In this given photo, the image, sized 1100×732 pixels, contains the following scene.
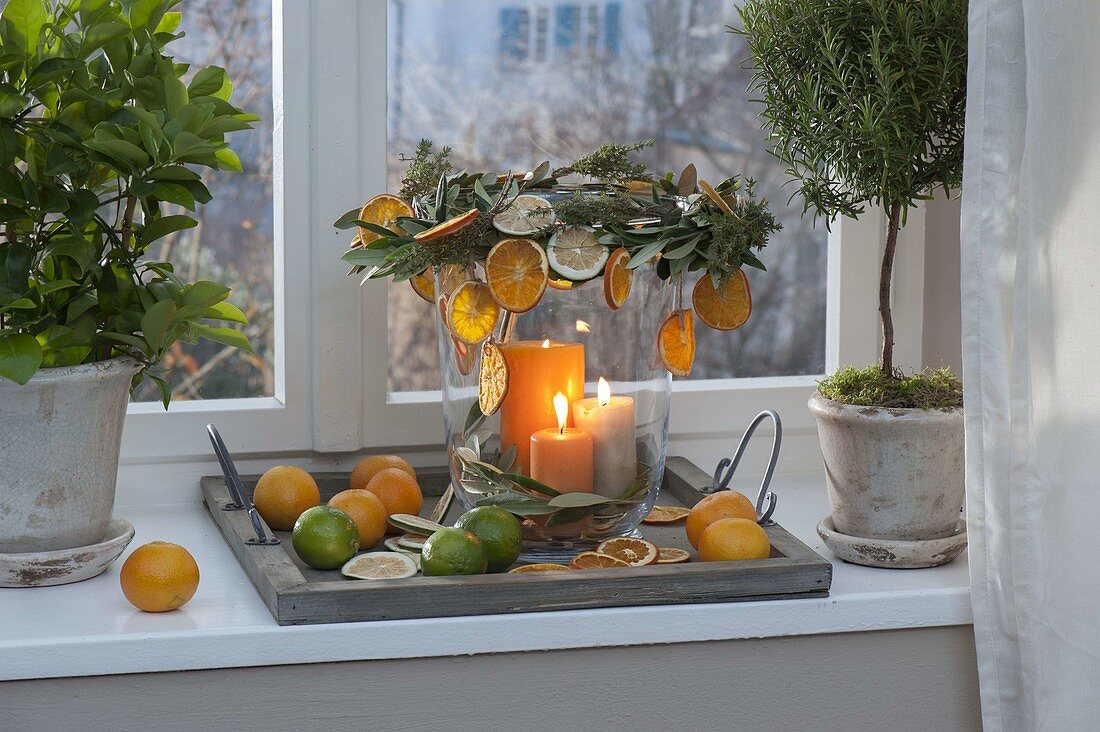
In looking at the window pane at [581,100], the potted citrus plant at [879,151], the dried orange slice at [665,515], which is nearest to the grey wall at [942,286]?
the window pane at [581,100]

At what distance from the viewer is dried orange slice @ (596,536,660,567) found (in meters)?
1.00

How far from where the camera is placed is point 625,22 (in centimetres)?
136

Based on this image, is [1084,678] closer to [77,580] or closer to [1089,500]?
[1089,500]

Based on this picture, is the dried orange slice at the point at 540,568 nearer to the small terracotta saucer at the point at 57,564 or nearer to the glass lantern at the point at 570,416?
the glass lantern at the point at 570,416

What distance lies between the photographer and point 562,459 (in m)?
1.02

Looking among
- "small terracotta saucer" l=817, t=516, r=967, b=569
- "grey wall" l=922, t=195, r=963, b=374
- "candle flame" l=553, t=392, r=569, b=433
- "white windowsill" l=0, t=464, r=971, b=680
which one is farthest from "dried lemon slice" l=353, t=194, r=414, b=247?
"grey wall" l=922, t=195, r=963, b=374

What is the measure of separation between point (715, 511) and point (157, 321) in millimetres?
502

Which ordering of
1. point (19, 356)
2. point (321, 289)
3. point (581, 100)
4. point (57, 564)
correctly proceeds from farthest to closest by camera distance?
1. point (581, 100)
2. point (321, 289)
3. point (57, 564)
4. point (19, 356)

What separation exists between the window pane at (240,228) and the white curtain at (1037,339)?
76cm

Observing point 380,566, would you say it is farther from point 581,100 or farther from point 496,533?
point 581,100

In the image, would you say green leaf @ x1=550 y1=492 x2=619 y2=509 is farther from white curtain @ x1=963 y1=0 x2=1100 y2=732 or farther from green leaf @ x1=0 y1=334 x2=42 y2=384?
green leaf @ x1=0 y1=334 x2=42 y2=384

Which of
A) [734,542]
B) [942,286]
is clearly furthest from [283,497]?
[942,286]

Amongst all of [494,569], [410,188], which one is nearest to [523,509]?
[494,569]

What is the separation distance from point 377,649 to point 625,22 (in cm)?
78
